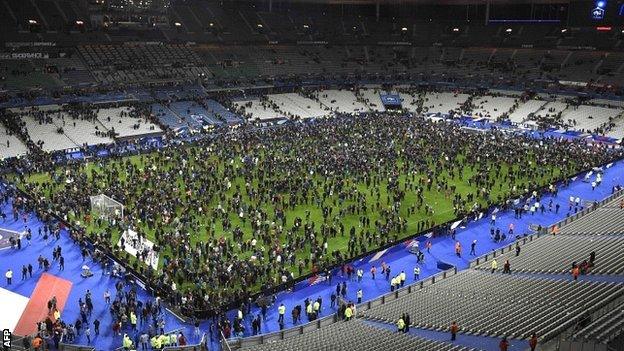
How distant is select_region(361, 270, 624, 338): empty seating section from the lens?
16141 mm

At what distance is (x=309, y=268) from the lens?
88.0ft

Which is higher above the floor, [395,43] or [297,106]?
[395,43]

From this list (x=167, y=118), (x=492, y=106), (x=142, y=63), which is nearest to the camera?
(x=167, y=118)

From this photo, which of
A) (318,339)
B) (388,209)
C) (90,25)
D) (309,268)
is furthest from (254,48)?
(318,339)

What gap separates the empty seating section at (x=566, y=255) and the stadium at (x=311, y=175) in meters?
0.16

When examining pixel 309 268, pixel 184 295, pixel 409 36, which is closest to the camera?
pixel 184 295

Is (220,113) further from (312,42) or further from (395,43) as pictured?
(395,43)

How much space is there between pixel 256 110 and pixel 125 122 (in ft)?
53.3

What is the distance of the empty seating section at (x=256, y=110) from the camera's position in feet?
212

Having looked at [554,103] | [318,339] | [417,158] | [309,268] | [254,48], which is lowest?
[318,339]

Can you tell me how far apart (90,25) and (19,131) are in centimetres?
2510

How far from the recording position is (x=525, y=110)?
222 feet

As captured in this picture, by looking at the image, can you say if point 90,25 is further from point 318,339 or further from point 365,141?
point 318,339

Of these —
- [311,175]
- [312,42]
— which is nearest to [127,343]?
[311,175]
